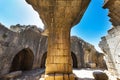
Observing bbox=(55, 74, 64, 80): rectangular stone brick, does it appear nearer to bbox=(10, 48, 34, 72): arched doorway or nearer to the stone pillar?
the stone pillar

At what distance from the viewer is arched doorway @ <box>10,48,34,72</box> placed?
11023 mm

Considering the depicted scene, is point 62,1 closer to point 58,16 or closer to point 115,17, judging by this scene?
point 58,16

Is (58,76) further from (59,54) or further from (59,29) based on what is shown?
(59,29)

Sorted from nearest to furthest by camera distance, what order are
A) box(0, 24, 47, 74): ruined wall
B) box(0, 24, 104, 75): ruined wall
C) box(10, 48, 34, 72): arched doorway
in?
box(0, 24, 47, 74): ruined wall → box(0, 24, 104, 75): ruined wall → box(10, 48, 34, 72): arched doorway

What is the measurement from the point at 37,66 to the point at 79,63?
5.31 meters

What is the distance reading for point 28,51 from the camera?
439 inches

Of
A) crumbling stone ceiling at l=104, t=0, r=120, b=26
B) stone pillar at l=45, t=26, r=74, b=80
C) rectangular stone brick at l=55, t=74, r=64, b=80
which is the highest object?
crumbling stone ceiling at l=104, t=0, r=120, b=26

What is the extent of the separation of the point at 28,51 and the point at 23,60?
1.34 meters

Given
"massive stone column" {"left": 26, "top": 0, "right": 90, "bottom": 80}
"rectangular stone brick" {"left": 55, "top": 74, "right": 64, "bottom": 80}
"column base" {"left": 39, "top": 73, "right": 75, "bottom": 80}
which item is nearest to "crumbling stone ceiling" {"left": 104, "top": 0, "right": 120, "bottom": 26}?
"massive stone column" {"left": 26, "top": 0, "right": 90, "bottom": 80}

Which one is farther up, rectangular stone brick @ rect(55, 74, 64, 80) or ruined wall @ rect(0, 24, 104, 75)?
ruined wall @ rect(0, 24, 104, 75)

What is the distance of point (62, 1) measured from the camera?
294 centimetres

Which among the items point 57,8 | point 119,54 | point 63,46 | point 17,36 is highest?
point 17,36

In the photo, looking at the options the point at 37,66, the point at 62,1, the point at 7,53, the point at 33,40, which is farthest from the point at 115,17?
the point at 37,66

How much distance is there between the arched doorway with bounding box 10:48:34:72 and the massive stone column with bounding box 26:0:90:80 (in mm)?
8472
